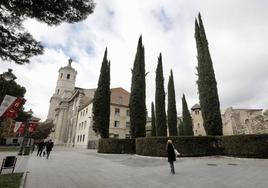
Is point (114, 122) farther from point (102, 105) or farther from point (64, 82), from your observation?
point (64, 82)

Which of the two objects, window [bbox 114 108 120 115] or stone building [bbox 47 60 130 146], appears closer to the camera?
stone building [bbox 47 60 130 146]

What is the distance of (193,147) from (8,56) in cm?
1407

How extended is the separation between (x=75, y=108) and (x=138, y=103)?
34771mm

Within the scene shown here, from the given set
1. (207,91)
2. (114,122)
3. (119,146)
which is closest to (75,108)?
(114,122)

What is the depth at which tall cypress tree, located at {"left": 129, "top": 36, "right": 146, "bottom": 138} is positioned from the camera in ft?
68.9

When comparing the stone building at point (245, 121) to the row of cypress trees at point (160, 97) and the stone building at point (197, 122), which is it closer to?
the stone building at point (197, 122)

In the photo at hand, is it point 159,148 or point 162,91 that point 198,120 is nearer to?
point 162,91

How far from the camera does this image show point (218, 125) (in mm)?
16312

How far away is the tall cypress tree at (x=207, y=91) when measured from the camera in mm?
16438

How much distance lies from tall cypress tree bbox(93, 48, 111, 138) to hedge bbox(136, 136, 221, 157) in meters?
10.5

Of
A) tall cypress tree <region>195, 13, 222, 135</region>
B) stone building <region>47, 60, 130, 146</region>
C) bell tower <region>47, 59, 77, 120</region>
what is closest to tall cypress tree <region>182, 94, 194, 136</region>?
stone building <region>47, 60, 130, 146</region>

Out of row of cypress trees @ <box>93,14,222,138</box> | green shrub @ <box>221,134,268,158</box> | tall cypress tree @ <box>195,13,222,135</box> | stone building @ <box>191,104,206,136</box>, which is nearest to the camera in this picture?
green shrub @ <box>221,134,268,158</box>

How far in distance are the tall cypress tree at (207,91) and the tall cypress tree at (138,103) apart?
6.90 meters

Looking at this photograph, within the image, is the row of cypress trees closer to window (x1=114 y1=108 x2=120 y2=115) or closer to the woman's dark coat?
the woman's dark coat
